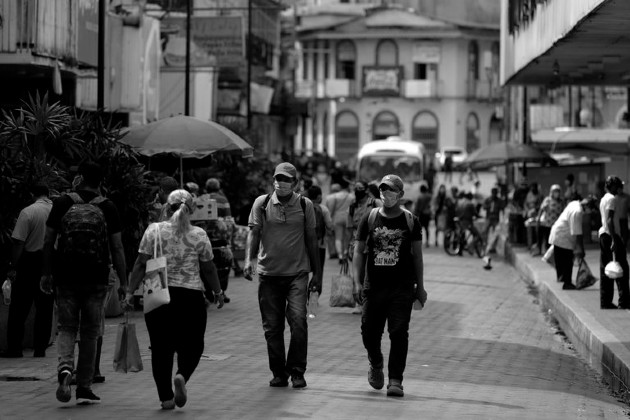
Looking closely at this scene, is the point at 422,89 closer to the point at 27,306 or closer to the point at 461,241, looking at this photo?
the point at 461,241

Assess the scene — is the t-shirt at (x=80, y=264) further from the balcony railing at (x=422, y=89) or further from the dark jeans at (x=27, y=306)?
the balcony railing at (x=422, y=89)

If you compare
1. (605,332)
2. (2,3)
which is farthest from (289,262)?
(2,3)

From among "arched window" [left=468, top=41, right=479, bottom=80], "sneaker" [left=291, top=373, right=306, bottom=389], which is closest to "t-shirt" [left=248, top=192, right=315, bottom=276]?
"sneaker" [left=291, top=373, right=306, bottom=389]

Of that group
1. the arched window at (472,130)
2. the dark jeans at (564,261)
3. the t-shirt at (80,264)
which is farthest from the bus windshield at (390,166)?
the arched window at (472,130)

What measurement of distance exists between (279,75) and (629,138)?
46285 mm

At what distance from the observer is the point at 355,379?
1298 cm

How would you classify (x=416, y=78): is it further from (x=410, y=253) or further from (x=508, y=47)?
(x=410, y=253)

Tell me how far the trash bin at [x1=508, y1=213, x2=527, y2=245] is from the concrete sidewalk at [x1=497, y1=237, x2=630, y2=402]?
828 cm

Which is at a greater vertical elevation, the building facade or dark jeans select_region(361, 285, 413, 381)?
the building facade

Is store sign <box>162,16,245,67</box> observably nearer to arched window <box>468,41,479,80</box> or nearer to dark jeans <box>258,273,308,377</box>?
dark jeans <box>258,273,308,377</box>

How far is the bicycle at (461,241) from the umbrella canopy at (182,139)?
15.1 m

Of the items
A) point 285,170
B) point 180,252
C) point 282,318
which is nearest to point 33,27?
point 285,170

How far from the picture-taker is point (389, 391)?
1176 cm

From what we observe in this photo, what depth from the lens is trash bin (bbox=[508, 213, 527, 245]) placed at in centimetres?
3550
